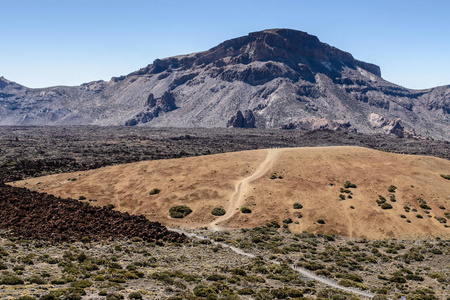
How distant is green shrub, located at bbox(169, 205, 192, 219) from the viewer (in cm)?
5750

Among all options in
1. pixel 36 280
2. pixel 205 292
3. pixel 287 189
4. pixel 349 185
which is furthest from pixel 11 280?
pixel 349 185

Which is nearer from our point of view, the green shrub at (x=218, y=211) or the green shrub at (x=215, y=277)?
the green shrub at (x=215, y=277)

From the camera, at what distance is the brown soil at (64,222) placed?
124 feet

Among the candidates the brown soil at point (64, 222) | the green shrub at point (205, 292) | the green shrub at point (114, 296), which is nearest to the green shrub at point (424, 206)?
the brown soil at point (64, 222)

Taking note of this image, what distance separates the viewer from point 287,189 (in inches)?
2552

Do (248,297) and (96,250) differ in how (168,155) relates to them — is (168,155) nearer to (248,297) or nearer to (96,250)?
(96,250)

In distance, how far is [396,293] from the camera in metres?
29.5

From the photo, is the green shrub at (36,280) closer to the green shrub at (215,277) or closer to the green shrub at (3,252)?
the green shrub at (3,252)

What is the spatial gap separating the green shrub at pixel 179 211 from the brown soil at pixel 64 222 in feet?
37.3

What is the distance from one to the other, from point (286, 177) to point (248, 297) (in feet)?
152

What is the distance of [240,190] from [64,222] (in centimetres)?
3286

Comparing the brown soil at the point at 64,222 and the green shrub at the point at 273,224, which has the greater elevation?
the brown soil at the point at 64,222

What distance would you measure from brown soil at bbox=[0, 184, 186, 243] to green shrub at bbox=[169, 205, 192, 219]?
11371 millimetres

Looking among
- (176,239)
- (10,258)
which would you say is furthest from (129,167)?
(10,258)
